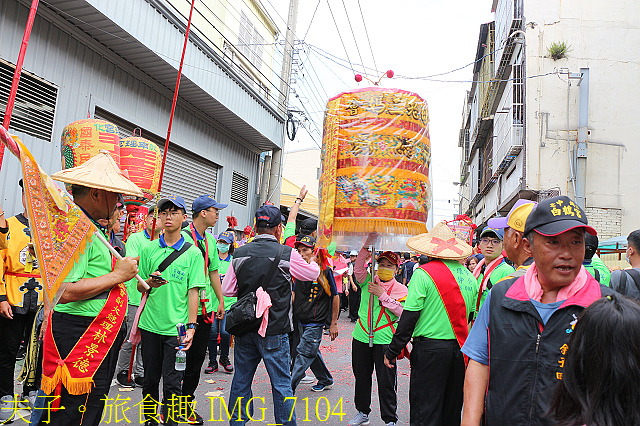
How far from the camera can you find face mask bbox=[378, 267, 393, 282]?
5.06 meters

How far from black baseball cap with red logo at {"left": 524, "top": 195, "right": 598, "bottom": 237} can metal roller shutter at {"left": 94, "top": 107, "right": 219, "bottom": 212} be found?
8.38 metres

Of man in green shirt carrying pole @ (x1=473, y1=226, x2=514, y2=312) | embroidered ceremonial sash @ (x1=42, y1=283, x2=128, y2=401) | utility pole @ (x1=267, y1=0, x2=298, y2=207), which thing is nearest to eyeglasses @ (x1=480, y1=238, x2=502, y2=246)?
man in green shirt carrying pole @ (x1=473, y1=226, x2=514, y2=312)

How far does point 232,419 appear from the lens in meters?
Answer: 3.76

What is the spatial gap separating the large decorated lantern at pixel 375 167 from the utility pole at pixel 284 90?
9.57 metres

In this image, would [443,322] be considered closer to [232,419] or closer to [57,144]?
[232,419]

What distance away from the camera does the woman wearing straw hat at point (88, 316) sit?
8.59 feet

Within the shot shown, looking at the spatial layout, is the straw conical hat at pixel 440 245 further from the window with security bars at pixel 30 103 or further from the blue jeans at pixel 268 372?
the window with security bars at pixel 30 103

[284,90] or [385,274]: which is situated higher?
[284,90]

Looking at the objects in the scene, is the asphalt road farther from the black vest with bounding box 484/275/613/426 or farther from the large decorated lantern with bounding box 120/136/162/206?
the black vest with bounding box 484/275/613/426


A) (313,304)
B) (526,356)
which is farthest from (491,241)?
(526,356)

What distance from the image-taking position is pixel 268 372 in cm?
385

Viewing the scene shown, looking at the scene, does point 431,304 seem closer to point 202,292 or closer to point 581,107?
point 202,292

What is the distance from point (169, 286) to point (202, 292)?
0.94 metres


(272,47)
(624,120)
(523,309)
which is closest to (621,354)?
(523,309)
